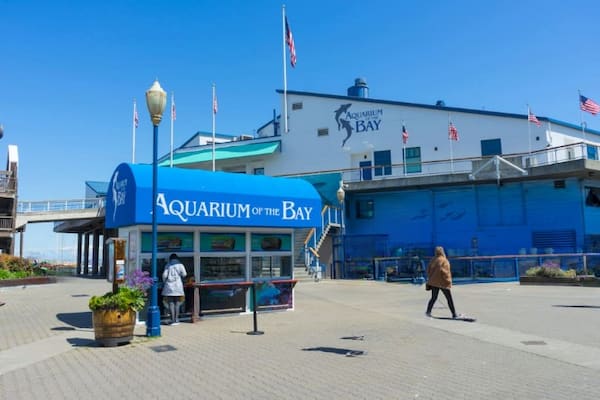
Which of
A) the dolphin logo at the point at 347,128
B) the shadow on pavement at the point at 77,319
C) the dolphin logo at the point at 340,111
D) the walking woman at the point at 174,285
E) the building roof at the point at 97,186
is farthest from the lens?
the building roof at the point at 97,186

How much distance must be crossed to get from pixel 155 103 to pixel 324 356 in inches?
244

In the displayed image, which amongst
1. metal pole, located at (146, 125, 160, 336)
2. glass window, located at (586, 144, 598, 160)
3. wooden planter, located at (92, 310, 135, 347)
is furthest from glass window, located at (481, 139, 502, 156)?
wooden planter, located at (92, 310, 135, 347)

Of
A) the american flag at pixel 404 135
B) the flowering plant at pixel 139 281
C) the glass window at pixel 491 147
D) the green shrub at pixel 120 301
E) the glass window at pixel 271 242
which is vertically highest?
the american flag at pixel 404 135

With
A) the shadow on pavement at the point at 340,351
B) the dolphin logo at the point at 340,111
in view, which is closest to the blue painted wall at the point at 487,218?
the dolphin logo at the point at 340,111

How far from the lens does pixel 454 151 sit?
32219mm

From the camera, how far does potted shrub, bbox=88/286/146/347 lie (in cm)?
945

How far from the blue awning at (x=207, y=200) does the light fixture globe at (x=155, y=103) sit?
1642 mm

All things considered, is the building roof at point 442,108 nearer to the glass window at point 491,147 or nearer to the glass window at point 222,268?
the glass window at point 491,147

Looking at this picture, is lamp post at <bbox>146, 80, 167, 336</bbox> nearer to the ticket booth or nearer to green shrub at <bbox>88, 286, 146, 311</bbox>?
green shrub at <bbox>88, 286, 146, 311</bbox>

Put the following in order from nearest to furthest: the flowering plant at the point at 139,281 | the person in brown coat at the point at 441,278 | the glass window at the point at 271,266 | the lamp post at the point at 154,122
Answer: the flowering plant at the point at 139,281 < the lamp post at the point at 154,122 < the person in brown coat at the point at 441,278 < the glass window at the point at 271,266

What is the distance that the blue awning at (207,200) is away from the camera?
11961 mm

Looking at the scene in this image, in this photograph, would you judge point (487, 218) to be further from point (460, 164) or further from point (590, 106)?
point (590, 106)

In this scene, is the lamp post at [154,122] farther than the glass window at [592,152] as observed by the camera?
No

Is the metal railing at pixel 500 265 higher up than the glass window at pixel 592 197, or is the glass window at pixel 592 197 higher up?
the glass window at pixel 592 197
